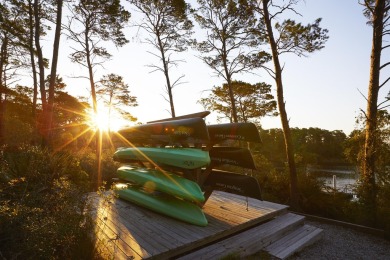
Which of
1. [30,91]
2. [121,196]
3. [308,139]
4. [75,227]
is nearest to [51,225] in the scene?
[75,227]

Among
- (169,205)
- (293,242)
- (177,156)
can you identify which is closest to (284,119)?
(293,242)

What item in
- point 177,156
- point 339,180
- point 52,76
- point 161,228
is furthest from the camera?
point 339,180

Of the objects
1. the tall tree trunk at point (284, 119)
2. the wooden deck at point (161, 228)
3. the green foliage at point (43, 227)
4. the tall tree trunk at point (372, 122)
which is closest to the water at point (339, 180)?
the tall tree trunk at point (372, 122)

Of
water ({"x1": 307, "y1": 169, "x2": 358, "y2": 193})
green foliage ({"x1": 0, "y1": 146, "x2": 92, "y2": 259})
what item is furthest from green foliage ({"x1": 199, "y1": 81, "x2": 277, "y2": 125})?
green foliage ({"x1": 0, "y1": 146, "x2": 92, "y2": 259})

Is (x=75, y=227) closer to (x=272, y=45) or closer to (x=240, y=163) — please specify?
(x=240, y=163)

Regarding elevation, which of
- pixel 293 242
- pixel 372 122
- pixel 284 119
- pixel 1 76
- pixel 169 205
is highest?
pixel 1 76

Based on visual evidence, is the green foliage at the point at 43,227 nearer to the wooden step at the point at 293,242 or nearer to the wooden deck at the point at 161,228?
the wooden deck at the point at 161,228

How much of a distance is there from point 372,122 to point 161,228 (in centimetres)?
767

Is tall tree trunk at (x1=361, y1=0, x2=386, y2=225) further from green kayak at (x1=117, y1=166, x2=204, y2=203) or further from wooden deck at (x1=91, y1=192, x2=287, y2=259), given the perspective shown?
green kayak at (x1=117, y1=166, x2=204, y2=203)

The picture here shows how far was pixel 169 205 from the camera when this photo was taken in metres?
5.66

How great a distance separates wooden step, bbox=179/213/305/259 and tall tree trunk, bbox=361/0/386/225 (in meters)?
2.40

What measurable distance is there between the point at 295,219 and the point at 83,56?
1547cm

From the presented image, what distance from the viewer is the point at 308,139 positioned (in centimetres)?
7962

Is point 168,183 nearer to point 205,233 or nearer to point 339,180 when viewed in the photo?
point 205,233
